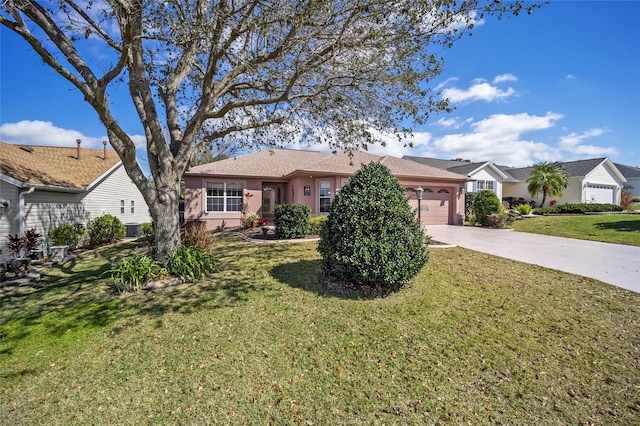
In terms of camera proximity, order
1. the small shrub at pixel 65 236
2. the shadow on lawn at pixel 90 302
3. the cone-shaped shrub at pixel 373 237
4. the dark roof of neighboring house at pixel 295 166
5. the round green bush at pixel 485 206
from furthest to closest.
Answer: the round green bush at pixel 485 206 < the dark roof of neighboring house at pixel 295 166 < the small shrub at pixel 65 236 < the cone-shaped shrub at pixel 373 237 < the shadow on lawn at pixel 90 302

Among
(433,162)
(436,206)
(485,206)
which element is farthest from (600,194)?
(436,206)

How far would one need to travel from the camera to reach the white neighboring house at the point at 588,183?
1034 inches

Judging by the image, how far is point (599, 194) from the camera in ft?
89.6

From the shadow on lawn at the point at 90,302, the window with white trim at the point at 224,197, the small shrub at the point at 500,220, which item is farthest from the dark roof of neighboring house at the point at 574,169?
the shadow on lawn at the point at 90,302

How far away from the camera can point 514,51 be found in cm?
841

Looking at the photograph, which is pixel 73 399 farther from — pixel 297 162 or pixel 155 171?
pixel 297 162

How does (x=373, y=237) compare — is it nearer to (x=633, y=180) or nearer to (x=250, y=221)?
(x=250, y=221)

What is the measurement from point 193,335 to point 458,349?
147 inches

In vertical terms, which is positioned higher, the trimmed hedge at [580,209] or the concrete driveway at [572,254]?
the trimmed hedge at [580,209]

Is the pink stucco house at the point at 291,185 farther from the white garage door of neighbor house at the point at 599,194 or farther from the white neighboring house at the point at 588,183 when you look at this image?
the white garage door of neighbor house at the point at 599,194

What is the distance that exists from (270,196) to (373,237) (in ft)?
50.3

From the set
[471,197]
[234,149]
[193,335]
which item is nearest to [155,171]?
[234,149]

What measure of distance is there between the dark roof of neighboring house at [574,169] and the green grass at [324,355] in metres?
27.5

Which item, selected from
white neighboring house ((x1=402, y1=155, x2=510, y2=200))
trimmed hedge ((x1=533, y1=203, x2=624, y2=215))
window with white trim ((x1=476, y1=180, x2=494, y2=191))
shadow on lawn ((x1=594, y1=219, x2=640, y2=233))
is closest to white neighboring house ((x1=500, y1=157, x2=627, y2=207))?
white neighboring house ((x1=402, y1=155, x2=510, y2=200))
